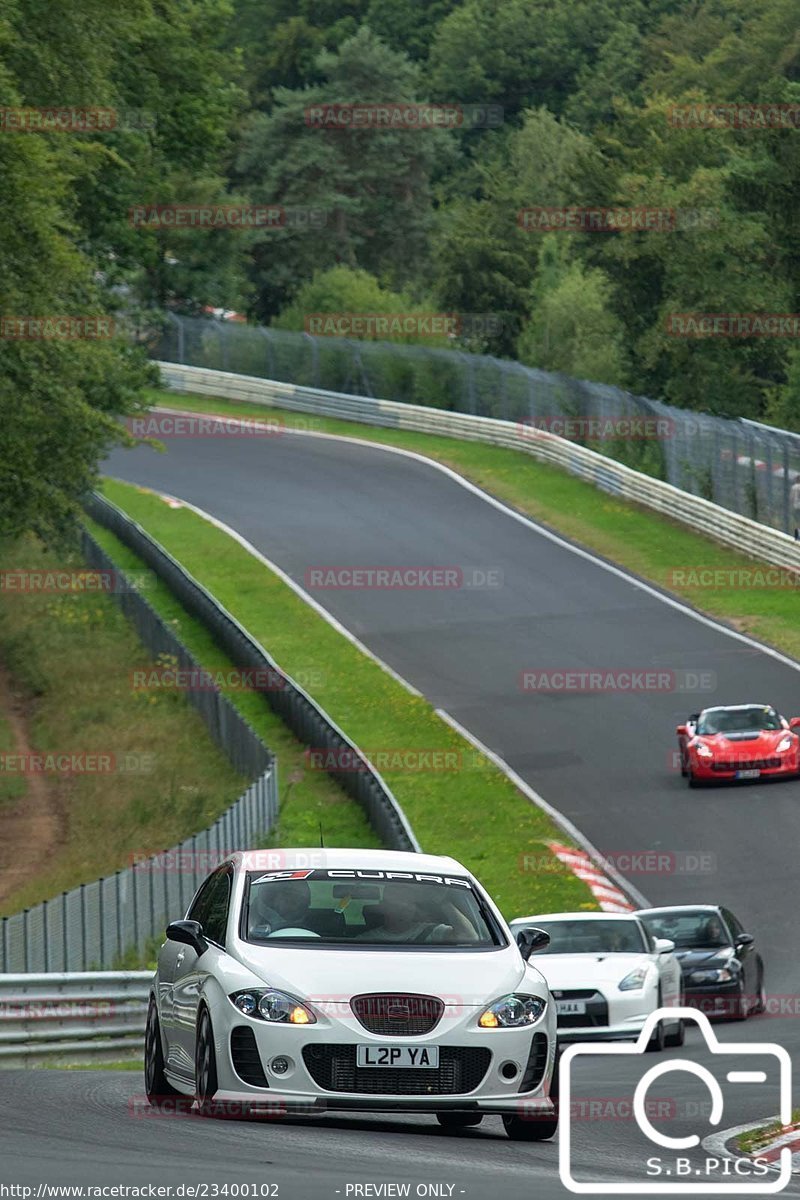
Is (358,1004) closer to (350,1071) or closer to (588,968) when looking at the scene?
(350,1071)

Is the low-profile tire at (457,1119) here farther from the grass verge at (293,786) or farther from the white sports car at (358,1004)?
the grass verge at (293,786)

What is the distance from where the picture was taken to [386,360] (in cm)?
6838

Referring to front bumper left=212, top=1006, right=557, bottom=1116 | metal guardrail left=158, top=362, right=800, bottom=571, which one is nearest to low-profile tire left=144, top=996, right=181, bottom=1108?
front bumper left=212, top=1006, right=557, bottom=1116

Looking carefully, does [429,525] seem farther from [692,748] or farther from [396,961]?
[396,961]

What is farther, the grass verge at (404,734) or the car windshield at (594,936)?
the grass verge at (404,734)

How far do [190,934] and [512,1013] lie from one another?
6.00ft

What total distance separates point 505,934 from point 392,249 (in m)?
89.4

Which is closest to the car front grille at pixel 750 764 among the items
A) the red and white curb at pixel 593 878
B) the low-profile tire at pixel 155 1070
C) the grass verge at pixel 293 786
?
the red and white curb at pixel 593 878

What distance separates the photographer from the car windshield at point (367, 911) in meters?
10.9

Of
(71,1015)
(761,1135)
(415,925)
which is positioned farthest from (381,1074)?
(71,1015)

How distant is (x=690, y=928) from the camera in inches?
830

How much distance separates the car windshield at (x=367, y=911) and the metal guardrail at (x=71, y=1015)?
496 centimetres

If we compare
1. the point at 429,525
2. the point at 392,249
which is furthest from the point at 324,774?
the point at 392,249

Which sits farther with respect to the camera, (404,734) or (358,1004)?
(404,734)
